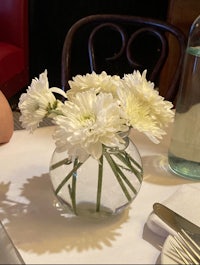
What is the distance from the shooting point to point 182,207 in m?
0.64

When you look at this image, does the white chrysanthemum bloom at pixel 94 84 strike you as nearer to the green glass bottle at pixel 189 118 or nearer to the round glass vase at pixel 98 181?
the round glass vase at pixel 98 181

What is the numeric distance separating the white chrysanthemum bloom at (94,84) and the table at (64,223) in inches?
6.6

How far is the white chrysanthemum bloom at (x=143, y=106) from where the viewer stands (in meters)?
0.55

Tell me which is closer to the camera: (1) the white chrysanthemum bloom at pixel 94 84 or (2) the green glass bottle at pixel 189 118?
(1) the white chrysanthemum bloom at pixel 94 84

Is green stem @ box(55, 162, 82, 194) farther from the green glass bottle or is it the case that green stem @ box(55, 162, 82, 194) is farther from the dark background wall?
the dark background wall

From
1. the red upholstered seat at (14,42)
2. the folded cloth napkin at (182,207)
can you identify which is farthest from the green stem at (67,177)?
the red upholstered seat at (14,42)

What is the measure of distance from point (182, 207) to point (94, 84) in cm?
22

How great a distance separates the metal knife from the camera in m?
0.58

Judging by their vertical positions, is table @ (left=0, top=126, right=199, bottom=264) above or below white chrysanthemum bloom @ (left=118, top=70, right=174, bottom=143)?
below

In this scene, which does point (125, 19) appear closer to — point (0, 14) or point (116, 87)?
point (116, 87)

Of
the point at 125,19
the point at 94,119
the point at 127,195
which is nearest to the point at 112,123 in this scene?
the point at 94,119

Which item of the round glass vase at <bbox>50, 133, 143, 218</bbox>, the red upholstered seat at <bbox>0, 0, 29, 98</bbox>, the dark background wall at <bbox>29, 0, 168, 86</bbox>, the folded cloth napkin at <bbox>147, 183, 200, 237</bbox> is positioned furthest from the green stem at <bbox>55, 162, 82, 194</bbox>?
the dark background wall at <bbox>29, 0, 168, 86</bbox>

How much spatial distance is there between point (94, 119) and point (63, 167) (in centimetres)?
10

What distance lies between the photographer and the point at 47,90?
568mm
